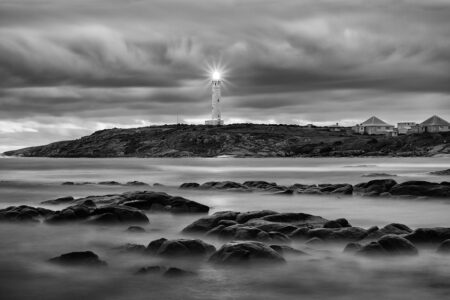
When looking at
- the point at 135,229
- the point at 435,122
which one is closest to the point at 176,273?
the point at 135,229

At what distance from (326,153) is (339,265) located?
144794mm

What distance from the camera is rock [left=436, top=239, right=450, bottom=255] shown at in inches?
464

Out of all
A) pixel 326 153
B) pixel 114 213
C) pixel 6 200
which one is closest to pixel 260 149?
pixel 326 153

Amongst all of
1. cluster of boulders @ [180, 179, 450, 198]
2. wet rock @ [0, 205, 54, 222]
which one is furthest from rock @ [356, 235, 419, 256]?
cluster of boulders @ [180, 179, 450, 198]

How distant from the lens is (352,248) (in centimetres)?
1198

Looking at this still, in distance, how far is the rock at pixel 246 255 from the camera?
10773 millimetres

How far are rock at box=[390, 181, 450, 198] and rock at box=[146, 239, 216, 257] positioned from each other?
51.2 ft

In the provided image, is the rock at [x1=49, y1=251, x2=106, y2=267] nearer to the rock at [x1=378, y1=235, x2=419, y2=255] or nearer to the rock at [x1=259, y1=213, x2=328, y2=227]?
the rock at [x1=259, y1=213, x2=328, y2=227]

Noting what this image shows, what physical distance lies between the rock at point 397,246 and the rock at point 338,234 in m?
1.24

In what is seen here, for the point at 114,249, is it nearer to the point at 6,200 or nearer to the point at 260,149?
the point at 6,200

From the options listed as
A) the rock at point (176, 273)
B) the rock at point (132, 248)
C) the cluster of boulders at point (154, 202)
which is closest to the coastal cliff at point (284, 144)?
the cluster of boulders at point (154, 202)

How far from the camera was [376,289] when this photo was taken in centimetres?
964

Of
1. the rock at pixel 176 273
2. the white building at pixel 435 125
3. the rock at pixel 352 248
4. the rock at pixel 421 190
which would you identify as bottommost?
the rock at pixel 176 273

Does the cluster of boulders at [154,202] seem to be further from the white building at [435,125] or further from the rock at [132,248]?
the white building at [435,125]
